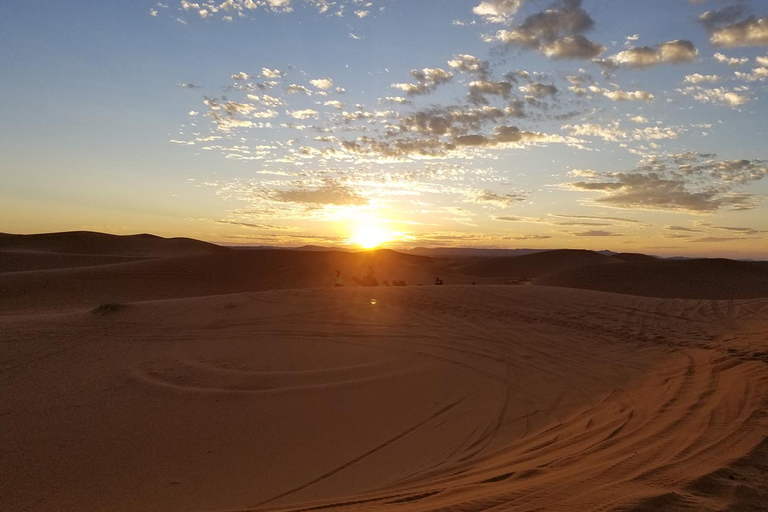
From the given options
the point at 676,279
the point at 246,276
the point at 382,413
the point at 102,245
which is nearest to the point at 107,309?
the point at 382,413

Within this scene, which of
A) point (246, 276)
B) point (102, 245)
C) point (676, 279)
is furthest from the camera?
point (102, 245)


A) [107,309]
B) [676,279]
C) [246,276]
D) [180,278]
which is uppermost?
[676,279]

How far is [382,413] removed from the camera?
6273mm

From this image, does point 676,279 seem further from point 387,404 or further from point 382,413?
point 382,413

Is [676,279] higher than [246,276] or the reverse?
higher

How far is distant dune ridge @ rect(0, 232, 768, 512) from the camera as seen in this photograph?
411 centimetres

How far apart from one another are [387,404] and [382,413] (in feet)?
0.97

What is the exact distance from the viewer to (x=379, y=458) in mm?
5086

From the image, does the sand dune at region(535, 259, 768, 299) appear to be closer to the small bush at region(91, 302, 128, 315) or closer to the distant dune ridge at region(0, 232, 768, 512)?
the distant dune ridge at region(0, 232, 768, 512)

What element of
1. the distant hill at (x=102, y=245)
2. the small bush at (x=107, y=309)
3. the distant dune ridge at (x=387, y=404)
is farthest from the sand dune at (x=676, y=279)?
the distant hill at (x=102, y=245)

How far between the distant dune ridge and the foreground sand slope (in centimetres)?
3

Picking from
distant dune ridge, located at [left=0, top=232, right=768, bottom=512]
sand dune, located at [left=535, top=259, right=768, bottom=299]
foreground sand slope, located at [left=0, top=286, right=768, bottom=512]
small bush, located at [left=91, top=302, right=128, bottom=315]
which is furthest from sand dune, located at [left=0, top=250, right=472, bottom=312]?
sand dune, located at [left=535, top=259, right=768, bottom=299]

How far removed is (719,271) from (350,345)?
98.3 ft

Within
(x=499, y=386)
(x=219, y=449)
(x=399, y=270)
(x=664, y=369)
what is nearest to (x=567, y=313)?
(x=664, y=369)
